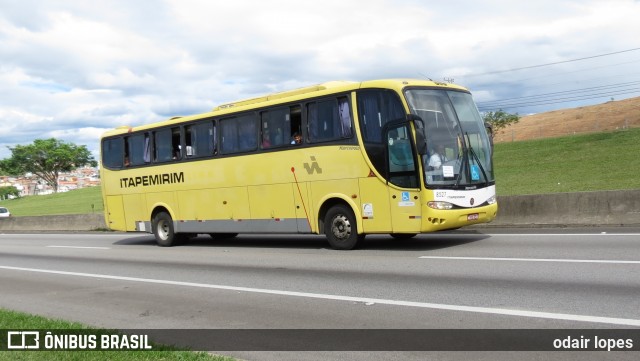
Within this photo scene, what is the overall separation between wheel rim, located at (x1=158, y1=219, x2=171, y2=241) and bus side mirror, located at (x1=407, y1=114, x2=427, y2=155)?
30.8 feet

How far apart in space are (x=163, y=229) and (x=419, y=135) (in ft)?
32.1

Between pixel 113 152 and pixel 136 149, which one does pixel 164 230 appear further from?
pixel 113 152

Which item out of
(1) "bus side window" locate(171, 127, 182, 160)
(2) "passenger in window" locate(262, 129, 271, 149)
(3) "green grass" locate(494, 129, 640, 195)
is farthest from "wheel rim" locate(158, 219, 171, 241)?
(3) "green grass" locate(494, 129, 640, 195)

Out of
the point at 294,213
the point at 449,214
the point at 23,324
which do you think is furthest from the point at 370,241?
the point at 23,324

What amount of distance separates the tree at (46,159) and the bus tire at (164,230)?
296ft

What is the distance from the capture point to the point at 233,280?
1059 cm

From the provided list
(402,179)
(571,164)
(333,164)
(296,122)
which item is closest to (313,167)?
(333,164)

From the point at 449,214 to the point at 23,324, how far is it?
25.4 feet

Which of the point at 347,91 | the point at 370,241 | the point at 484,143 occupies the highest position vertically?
the point at 347,91

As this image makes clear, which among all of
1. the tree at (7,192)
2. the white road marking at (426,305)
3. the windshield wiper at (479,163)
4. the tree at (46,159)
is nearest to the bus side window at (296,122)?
the windshield wiper at (479,163)

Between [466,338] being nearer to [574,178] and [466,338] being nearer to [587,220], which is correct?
[587,220]

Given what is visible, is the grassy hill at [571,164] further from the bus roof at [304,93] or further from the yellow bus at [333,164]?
the bus roof at [304,93]

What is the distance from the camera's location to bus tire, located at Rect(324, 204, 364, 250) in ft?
43.7

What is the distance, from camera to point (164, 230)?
1850cm
